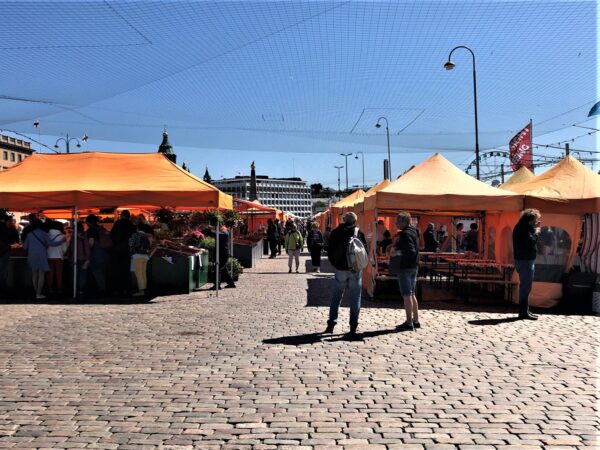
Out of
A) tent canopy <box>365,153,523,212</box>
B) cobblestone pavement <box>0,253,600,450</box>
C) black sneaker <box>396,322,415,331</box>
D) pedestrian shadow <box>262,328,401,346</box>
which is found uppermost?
tent canopy <box>365,153,523,212</box>

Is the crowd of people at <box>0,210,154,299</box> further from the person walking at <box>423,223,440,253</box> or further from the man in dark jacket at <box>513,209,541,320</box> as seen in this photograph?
the person walking at <box>423,223,440,253</box>

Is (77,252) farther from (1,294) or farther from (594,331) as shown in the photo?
(594,331)

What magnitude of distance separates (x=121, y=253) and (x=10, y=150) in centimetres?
9575

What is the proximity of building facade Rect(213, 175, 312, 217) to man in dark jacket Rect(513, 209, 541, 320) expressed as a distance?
16789 centimetres

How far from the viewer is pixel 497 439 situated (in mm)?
4250

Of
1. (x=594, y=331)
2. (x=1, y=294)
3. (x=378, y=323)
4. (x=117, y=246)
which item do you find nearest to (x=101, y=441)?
(x=378, y=323)

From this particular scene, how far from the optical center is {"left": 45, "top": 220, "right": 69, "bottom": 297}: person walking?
12438 mm

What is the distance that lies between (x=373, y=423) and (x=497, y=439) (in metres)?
0.97

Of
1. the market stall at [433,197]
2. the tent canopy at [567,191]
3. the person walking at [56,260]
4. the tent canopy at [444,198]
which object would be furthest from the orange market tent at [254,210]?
the tent canopy at [567,191]

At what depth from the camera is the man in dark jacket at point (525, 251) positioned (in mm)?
9641

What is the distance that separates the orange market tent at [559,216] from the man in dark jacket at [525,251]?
188 centimetres

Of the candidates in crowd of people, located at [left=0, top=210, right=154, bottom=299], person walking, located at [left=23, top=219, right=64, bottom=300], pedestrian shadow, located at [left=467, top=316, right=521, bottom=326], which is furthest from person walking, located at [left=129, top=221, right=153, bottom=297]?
pedestrian shadow, located at [left=467, top=316, right=521, bottom=326]

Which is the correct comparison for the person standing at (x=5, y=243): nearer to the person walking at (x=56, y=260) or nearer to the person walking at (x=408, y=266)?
the person walking at (x=56, y=260)

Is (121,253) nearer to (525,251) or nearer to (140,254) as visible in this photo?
(140,254)
